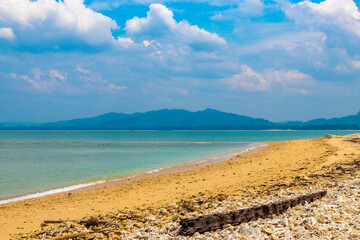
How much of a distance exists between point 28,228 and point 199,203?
518 cm

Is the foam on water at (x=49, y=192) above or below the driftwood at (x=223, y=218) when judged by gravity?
below

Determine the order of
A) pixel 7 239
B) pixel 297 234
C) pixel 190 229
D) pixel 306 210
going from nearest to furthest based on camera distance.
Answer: pixel 297 234, pixel 190 229, pixel 306 210, pixel 7 239

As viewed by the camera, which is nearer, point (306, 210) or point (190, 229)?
point (190, 229)

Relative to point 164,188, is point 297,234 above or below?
above

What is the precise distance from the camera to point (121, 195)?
13.6 meters

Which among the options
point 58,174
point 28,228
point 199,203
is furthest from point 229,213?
point 58,174

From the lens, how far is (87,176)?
21.6 meters

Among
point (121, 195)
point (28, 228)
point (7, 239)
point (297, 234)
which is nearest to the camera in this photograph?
point (297, 234)

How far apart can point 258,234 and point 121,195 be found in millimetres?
9037

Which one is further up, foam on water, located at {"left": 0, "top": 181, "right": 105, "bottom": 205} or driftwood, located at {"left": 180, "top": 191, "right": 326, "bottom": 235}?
driftwood, located at {"left": 180, "top": 191, "right": 326, "bottom": 235}

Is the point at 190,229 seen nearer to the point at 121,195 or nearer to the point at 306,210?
the point at 306,210

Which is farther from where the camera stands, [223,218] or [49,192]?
[49,192]

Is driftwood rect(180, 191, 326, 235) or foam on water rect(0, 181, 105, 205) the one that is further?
foam on water rect(0, 181, 105, 205)

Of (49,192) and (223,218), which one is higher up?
(223,218)
